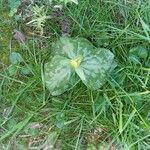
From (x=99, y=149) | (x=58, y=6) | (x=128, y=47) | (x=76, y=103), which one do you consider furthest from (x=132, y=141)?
(x=58, y=6)

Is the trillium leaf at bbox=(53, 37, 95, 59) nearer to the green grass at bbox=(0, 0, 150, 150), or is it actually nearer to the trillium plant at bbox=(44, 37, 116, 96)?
the trillium plant at bbox=(44, 37, 116, 96)

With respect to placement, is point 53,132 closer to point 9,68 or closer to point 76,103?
point 76,103

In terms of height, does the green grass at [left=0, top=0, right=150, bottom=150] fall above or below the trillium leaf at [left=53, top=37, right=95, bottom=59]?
below

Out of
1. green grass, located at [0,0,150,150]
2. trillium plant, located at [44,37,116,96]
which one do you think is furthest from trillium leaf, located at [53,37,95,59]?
green grass, located at [0,0,150,150]

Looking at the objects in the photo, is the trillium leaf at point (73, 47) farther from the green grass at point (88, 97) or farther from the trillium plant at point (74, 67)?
the green grass at point (88, 97)

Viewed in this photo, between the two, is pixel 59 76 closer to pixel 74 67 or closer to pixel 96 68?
pixel 74 67

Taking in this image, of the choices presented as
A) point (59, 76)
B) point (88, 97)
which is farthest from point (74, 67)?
point (88, 97)
